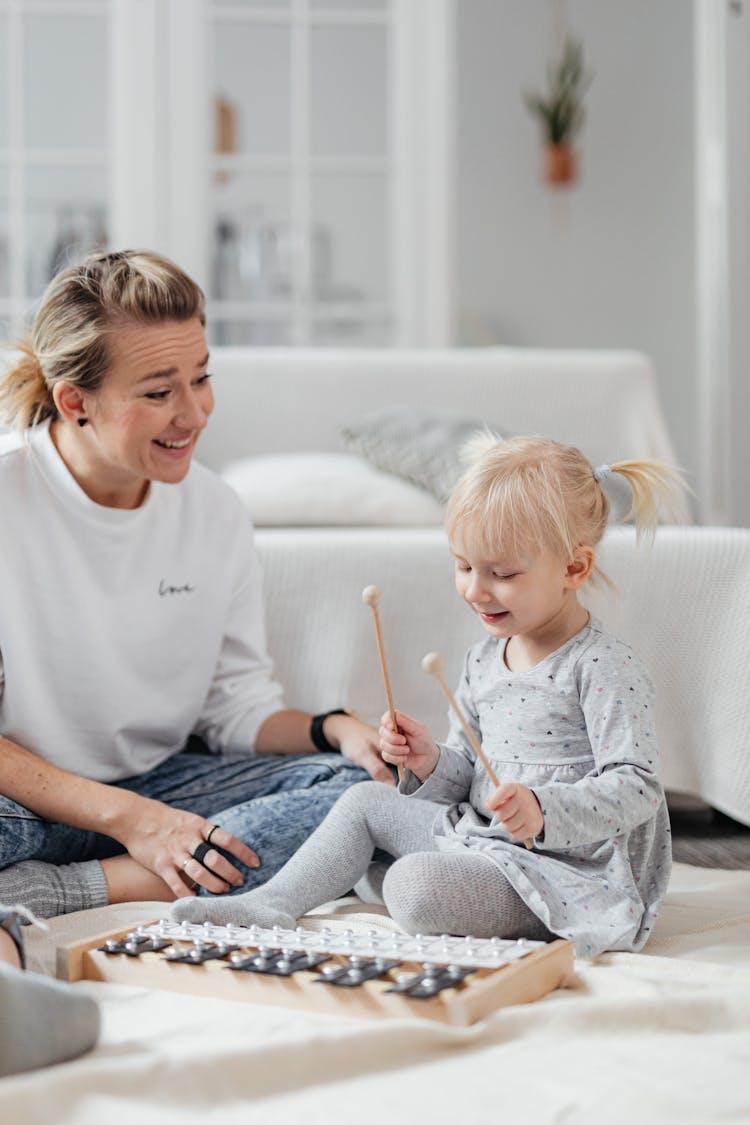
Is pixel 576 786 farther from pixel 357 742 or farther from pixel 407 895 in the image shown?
pixel 357 742

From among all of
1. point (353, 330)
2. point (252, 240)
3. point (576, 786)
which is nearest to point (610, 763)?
point (576, 786)

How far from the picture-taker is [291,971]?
1.10m

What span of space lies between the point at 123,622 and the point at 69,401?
28 cm

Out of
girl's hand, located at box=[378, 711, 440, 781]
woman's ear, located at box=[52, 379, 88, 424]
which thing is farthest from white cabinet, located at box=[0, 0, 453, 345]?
girl's hand, located at box=[378, 711, 440, 781]

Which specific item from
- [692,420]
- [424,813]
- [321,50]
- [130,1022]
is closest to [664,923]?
[424,813]

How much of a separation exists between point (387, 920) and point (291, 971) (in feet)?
0.98

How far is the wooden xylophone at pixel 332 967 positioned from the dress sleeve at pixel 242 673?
529 mm

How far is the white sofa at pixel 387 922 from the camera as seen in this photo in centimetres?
89

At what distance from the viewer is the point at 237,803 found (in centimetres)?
163

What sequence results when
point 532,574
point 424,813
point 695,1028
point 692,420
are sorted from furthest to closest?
point 692,420 → point 424,813 → point 532,574 → point 695,1028

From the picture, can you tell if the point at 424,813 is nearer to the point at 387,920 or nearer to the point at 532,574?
the point at 387,920

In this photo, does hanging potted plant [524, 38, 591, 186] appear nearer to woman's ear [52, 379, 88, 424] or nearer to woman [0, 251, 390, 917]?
woman [0, 251, 390, 917]

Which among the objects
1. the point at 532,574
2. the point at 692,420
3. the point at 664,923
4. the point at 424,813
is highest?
the point at 692,420

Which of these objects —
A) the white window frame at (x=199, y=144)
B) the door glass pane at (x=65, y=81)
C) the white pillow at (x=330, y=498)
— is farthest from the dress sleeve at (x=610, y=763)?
the door glass pane at (x=65, y=81)
